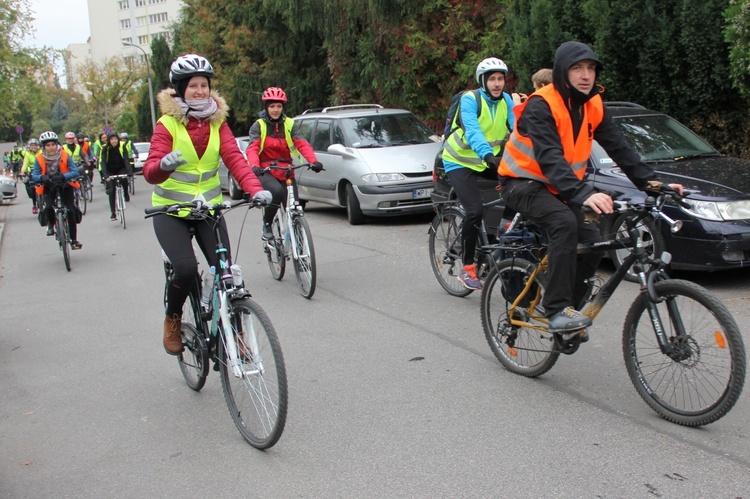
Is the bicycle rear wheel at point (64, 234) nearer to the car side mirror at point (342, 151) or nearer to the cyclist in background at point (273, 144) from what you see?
the cyclist in background at point (273, 144)

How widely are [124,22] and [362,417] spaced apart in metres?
120

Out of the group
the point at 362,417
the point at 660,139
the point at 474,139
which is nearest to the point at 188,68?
the point at 362,417

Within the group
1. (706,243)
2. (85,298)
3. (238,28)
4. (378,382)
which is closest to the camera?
(378,382)

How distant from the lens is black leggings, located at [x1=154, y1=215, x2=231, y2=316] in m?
4.62

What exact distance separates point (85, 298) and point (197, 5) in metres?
27.2

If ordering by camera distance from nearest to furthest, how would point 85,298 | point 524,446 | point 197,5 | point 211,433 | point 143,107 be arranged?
point 524,446 < point 211,433 < point 85,298 < point 197,5 < point 143,107

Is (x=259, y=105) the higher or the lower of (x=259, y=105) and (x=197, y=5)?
the lower

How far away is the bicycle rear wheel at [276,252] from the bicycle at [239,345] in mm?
3904

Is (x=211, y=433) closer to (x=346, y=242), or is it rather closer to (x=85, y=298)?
(x=85, y=298)

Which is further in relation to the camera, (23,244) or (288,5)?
(288,5)

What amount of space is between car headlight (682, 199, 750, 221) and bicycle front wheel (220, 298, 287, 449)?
4.32 metres

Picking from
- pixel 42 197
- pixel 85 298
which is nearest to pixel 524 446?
pixel 85 298

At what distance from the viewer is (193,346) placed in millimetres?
4992

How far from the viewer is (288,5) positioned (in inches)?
799
